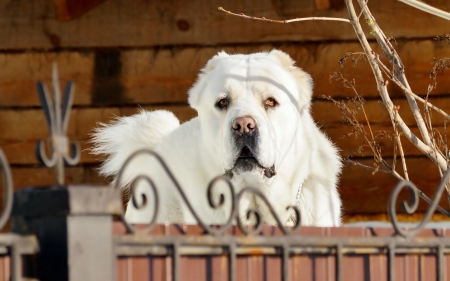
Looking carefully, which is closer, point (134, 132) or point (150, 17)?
point (134, 132)

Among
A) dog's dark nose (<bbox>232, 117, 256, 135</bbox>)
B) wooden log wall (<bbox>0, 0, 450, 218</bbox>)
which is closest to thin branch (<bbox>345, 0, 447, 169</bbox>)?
dog's dark nose (<bbox>232, 117, 256, 135</bbox>)

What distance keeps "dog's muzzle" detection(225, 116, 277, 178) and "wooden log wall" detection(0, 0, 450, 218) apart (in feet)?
6.79

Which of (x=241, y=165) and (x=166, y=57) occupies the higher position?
(x=166, y=57)

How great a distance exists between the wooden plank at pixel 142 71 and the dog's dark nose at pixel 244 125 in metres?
2.10

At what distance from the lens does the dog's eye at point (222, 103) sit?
11.5 ft

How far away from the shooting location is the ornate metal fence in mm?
1430

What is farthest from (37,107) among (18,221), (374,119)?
(18,221)

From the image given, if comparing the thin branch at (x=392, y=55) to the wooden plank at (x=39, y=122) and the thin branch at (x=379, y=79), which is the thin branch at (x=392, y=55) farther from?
the wooden plank at (x=39, y=122)

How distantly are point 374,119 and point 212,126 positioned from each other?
2079mm

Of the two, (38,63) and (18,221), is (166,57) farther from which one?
(18,221)

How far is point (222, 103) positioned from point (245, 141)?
11.7 inches

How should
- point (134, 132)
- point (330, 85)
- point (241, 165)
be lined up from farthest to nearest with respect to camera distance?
point (330, 85) < point (134, 132) < point (241, 165)

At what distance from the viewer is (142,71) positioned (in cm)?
545

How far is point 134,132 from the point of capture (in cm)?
384
